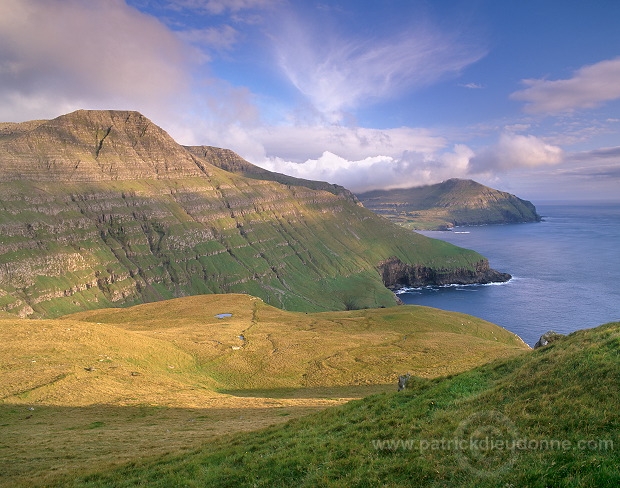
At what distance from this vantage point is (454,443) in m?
15.5

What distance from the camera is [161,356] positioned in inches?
2702

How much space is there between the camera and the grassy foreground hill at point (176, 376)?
2961 centimetres

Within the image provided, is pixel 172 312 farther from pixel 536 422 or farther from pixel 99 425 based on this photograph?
pixel 536 422

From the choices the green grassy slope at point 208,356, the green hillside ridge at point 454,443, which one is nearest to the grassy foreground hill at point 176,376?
the green grassy slope at point 208,356

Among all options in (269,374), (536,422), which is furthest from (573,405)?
(269,374)

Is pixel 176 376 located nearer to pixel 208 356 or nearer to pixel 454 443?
pixel 208 356

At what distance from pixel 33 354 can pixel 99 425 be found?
3235 cm

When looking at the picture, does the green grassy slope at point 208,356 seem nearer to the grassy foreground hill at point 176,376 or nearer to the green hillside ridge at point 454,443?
the grassy foreground hill at point 176,376

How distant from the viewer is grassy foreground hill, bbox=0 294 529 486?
29.6 meters

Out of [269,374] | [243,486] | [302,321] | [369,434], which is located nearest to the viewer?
[243,486]

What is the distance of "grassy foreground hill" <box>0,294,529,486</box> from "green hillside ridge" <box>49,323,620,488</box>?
7337 millimetres

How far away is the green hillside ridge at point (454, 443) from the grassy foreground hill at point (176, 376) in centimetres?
734

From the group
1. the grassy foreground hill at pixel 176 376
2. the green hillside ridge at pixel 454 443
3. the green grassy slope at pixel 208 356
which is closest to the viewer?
the green hillside ridge at pixel 454 443

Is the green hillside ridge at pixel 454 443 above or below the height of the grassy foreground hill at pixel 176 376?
above
